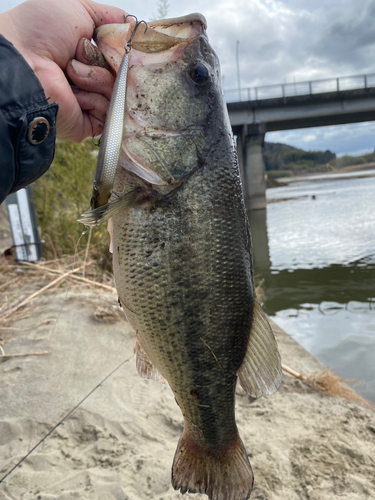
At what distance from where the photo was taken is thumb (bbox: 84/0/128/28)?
1.90 metres

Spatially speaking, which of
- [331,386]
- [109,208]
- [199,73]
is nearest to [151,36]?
[199,73]

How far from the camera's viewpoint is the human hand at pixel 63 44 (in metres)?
1.74

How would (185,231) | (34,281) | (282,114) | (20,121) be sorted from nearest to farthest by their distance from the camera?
(20,121) < (185,231) < (34,281) < (282,114)

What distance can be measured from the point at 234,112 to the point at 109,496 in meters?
30.1

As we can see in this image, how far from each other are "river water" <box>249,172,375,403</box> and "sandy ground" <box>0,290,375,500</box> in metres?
1.37

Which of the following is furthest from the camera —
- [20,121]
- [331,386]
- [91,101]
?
[331,386]

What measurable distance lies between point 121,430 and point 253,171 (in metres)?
30.8

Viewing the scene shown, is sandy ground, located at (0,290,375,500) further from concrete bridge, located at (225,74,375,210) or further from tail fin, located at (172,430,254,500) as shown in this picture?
concrete bridge, located at (225,74,375,210)

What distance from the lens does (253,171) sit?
32.2 meters

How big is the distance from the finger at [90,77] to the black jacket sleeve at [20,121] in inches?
Result: 11.5

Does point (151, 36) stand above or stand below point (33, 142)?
above

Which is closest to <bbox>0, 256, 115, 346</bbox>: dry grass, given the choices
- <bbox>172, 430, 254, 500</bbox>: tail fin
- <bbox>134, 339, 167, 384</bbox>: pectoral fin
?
<bbox>134, 339, 167, 384</bbox>: pectoral fin

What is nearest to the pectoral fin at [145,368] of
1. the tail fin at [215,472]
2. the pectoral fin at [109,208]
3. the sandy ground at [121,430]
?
the tail fin at [215,472]

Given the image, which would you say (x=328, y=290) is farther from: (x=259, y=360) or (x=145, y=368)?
(x=145, y=368)
